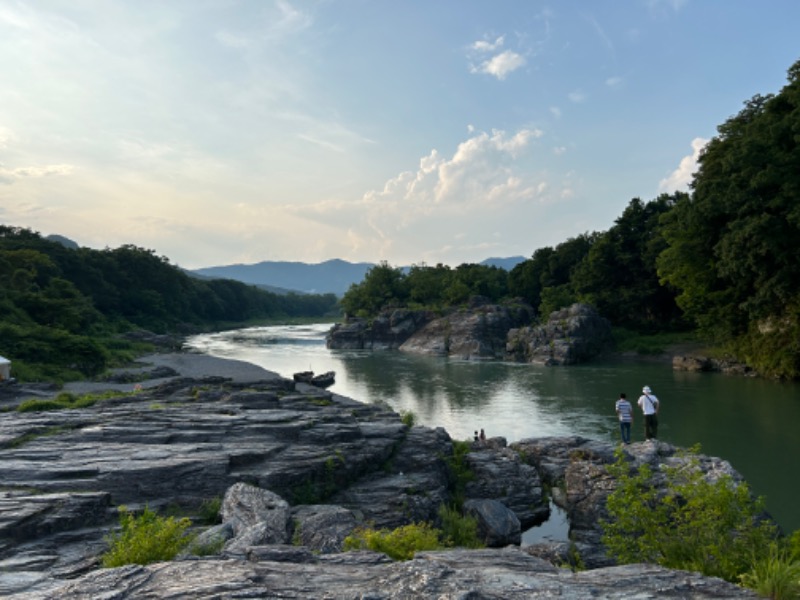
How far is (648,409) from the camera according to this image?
24766 millimetres

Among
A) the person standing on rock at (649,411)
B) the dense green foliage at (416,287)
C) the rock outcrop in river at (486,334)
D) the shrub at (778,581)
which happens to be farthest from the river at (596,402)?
the dense green foliage at (416,287)

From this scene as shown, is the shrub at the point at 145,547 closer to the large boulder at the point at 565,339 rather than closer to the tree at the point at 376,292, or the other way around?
the large boulder at the point at 565,339

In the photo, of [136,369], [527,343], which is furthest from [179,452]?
[527,343]

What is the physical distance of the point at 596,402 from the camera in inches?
1542

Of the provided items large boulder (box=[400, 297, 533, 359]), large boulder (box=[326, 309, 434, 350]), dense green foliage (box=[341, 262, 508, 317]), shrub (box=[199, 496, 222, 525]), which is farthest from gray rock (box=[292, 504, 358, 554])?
dense green foliage (box=[341, 262, 508, 317])

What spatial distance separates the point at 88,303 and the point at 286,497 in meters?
86.0

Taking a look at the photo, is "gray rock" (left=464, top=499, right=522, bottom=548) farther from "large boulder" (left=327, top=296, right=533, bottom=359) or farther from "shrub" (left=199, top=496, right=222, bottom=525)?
"large boulder" (left=327, top=296, right=533, bottom=359)

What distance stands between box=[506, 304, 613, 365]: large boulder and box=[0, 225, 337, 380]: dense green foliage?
48910mm

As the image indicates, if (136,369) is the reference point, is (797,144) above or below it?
above

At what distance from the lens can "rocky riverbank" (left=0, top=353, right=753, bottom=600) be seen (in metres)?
6.72

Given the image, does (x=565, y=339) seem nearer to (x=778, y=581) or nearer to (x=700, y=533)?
(x=700, y=533)

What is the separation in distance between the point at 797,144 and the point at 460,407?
32495mm

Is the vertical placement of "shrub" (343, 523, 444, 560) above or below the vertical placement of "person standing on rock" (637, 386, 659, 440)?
above

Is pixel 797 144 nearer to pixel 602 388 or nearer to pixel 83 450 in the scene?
pixel 602 388
